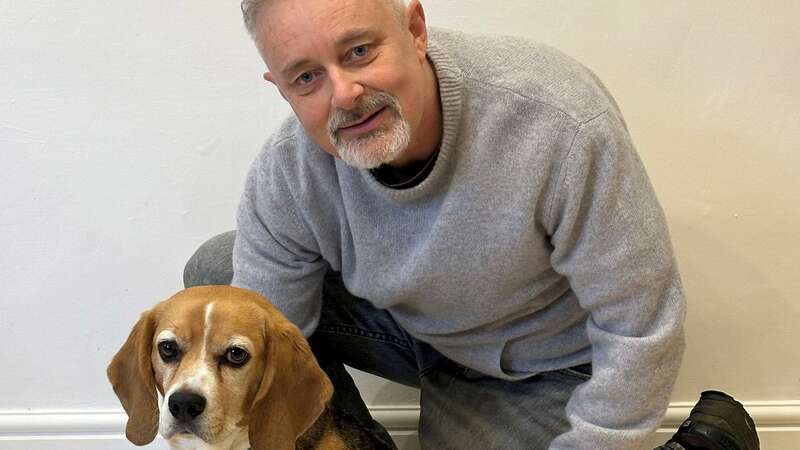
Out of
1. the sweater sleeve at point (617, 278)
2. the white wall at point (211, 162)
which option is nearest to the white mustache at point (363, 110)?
the sweater sleeve at point (617, 278)

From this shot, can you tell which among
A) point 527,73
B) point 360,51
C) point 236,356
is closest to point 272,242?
point 236,356

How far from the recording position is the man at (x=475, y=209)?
4.87 feet

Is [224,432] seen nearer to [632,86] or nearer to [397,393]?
[397,393]

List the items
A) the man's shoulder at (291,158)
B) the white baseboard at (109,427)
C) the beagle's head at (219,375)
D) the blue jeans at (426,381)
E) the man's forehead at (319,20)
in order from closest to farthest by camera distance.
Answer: the man's forehead at (319,20)
the beagle's head at (219,375)
the man's shoulder at (291,158)
the blue jeans at (426,381)
the white baseboard at (109,427)

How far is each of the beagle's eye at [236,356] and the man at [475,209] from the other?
28 centimetres

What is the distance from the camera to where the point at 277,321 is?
5.36 ft

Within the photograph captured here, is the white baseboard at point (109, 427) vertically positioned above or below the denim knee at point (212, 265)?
below

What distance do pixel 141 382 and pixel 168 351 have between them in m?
0.10

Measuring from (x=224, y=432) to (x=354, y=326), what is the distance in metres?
0.59

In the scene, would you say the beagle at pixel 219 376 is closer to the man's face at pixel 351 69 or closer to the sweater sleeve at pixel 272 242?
the sweater sleeve at pixel 272 242

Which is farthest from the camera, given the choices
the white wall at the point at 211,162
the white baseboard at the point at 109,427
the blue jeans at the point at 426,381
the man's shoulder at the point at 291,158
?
the white baseboard at the point at 109,427

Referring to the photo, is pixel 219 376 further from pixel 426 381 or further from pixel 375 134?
pixel 426 381

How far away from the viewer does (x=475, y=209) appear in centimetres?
159

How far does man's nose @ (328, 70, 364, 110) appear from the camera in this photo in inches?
56.6
